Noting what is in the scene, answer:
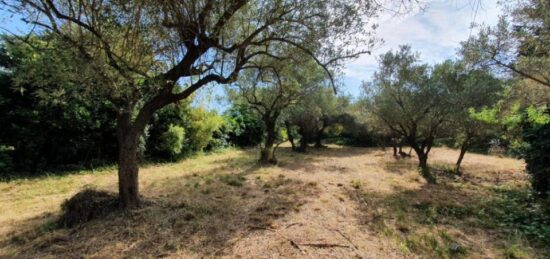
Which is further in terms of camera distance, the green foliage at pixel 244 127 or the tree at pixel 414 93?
the green foliage at pixel 244 127

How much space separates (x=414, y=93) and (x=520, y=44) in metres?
2.83

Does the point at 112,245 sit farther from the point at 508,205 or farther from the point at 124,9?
the point at 508,205

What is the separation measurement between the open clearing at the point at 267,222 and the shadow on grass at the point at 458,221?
21 mm

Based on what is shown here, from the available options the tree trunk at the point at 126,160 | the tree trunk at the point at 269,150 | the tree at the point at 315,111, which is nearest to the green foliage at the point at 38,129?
the tree trunk at the point at 126,160

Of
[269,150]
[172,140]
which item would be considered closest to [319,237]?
[269,150]

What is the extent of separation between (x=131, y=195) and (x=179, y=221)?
3.16ft

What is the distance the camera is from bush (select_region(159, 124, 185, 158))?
10422mm

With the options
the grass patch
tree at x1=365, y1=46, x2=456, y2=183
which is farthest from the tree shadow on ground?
tree at x1=365, y1=46, x2=456, y2=183

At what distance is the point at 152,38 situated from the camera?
4094 mm

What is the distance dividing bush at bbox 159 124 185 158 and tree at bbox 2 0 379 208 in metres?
5.68

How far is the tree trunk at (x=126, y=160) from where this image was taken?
4.29 meters

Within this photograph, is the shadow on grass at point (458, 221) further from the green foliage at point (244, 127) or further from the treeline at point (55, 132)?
the green foliage at point (244, 127)

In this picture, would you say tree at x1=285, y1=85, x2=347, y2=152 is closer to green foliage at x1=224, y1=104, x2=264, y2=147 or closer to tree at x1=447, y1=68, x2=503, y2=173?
green foliage at x1=224, y1=104, x2=264, y2=147

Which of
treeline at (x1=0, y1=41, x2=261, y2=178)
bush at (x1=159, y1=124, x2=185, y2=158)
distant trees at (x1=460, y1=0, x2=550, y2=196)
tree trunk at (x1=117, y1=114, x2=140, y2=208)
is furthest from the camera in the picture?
bush at (x1=159, y1=124, x2=185, y2=158)
